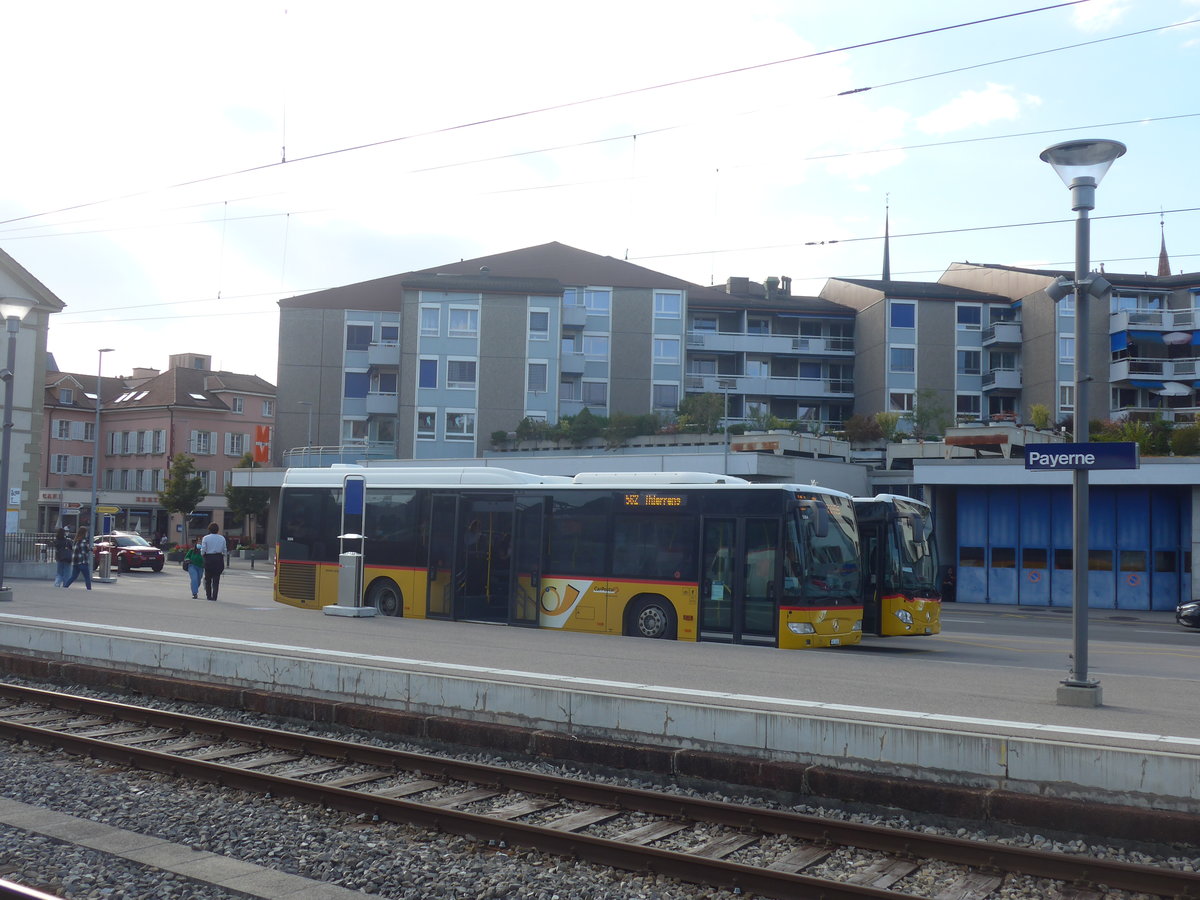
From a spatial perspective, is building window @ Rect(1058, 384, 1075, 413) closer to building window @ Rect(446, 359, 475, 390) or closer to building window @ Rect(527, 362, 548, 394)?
building window @ Rect(527, 362, 548, 394)

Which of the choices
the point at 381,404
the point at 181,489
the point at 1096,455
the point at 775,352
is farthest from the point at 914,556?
the point at 181,489

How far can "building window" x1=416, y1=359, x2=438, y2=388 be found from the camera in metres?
58.1

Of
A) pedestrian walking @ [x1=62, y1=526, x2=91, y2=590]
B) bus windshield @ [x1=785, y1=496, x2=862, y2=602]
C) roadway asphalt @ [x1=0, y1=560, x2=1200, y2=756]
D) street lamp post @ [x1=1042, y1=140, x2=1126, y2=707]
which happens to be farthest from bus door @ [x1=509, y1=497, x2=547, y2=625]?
pedestrian walking @ [x1=62, y1=526, x2=91, y2=590]

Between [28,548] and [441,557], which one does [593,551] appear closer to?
[441,557]

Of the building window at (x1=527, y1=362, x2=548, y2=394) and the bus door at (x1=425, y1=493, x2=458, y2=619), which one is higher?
the building window at (x1=527, y1=362, x2=548, y2=394)

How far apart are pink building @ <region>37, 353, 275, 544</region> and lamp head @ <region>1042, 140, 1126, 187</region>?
73668 millimetres

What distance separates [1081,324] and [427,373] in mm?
49361

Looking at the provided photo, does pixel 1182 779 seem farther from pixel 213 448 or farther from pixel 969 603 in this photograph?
pixel 213 448

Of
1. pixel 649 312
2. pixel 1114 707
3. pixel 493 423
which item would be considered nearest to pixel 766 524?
pixel 1114 707

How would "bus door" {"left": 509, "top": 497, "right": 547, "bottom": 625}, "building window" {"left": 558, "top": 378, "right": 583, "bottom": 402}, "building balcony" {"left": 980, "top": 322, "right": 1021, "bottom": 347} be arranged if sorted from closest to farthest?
"bus door" {"left": 509, "top": 497, "right": 547, "bottom": 625}
"building window" {"left": 558, "top": 378, "right": 583, "bottom": 402}
"building balcony" {"left": 980, "top": 322, "right": 1021, "bottom": 347}

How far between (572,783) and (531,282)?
51.2 m

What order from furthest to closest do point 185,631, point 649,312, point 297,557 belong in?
point 649,312 < point 297,557 < point 185,631

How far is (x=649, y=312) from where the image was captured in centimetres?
6612

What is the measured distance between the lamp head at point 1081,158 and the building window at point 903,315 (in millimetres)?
57086
